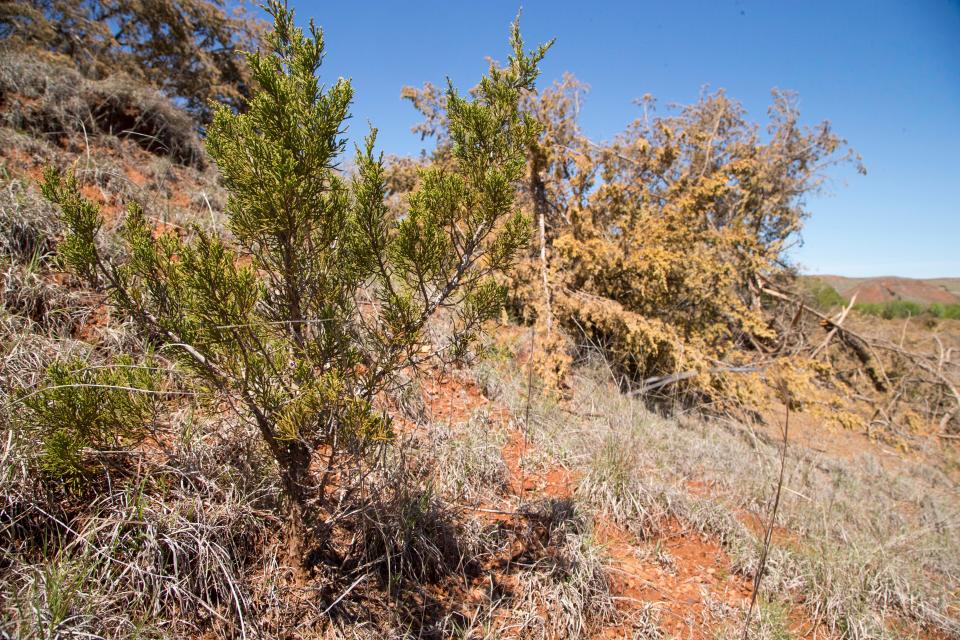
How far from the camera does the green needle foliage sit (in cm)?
135

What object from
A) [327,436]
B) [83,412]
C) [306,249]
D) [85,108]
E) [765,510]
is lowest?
[765,510]

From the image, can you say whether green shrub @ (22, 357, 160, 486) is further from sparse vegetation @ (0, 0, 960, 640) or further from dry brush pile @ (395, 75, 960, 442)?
dry brush pile @ (395, 75, 960, 442)

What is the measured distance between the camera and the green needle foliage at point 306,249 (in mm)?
1354

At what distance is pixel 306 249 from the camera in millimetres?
1639

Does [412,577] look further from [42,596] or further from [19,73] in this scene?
[19,73]

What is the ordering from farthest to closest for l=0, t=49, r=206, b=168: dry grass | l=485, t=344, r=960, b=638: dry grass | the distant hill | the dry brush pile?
the distant hill, the dry brush pile, l=0, t=49, r=206, b=168: dry grass, l=485, t=344, r=960, b=638: dry grass

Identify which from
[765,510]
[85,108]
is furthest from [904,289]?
[85,108]

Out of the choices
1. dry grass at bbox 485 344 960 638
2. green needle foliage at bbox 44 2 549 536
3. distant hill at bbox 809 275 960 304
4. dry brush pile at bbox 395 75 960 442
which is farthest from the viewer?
distant hill at bbox 809 275 960 304

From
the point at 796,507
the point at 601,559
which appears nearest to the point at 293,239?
the point at 601,559

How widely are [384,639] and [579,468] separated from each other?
179 centimetres

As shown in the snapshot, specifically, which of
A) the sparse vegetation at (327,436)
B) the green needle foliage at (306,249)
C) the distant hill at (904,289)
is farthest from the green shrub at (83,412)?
the distant hill at (904,289)

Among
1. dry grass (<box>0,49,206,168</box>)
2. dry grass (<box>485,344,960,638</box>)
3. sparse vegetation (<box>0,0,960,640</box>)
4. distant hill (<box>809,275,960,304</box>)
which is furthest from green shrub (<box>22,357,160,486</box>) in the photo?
distant hill (<box>809,275,960,304</box>)

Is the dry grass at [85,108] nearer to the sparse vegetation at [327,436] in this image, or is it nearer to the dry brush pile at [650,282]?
the sparse vegetation at [327,436]

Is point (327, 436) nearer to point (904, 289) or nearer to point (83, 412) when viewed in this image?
point (83, 412)
